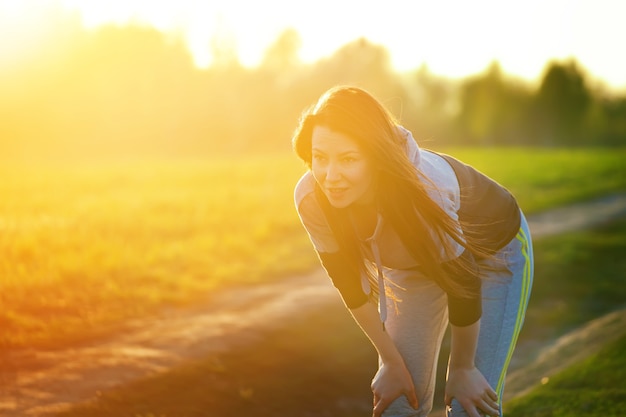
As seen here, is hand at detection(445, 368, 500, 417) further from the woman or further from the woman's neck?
the woman's neck

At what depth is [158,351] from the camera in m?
5.86

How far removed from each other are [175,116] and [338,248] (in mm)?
47395

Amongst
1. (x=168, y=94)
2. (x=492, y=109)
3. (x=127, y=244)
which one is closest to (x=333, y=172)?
(x=127, y=244)

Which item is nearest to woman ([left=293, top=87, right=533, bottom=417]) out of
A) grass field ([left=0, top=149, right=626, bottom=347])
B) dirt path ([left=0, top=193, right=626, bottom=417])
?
dirt path ([left=0, top=193, right=626, bottom=417])

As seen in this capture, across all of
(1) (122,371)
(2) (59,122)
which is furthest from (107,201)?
(2) (59,122)

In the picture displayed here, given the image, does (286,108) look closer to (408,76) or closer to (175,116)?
(175,116)

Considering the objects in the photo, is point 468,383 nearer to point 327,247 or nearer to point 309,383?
point 327,247

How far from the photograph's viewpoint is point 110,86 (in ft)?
158

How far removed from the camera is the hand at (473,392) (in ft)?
10.5

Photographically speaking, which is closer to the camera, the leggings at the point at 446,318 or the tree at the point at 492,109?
the leggings at the point at 446,318

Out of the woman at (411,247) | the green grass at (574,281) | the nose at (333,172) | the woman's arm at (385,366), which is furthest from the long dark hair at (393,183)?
the green grass at (574,281)

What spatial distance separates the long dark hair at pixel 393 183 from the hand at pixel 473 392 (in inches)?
17.8

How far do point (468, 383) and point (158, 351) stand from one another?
3.34 m

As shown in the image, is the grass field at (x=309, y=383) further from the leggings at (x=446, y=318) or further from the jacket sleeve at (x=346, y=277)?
the jacket sleeve at (x=346, y=277)
